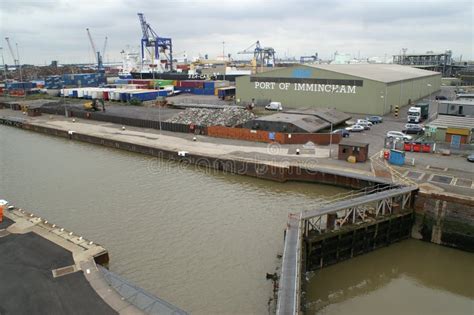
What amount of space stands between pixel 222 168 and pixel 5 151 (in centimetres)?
2396

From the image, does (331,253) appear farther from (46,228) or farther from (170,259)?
(46,228)

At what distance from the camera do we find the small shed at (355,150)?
2633 centimetres

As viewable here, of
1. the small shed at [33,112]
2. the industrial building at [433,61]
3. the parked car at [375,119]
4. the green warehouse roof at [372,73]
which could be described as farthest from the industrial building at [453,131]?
the industrial building at [433,61]

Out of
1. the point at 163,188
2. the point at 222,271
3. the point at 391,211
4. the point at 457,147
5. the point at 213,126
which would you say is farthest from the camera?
the point at 213,126

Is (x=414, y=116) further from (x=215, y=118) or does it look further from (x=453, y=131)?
(x=215, y=118)

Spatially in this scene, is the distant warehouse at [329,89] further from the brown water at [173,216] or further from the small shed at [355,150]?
the brown water at [173,216]

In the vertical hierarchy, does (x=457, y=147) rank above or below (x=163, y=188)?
above

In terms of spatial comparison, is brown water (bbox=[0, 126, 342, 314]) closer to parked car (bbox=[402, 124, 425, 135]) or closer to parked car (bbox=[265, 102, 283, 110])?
parked car (bbox=[402, 124, 425, 135])

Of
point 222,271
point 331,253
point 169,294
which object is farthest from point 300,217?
point 169,294

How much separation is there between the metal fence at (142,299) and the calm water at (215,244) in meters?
2.07

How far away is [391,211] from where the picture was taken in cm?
1972

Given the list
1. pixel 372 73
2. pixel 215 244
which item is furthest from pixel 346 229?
pixel 372 73

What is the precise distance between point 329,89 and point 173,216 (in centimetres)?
3228

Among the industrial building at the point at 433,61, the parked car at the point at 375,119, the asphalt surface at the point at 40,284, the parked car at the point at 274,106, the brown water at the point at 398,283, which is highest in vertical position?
the industrial building at the point at 433,61
